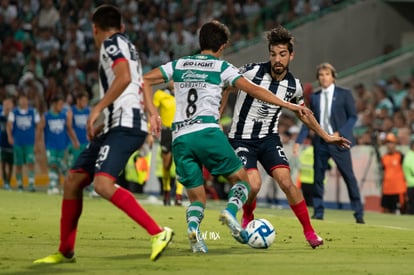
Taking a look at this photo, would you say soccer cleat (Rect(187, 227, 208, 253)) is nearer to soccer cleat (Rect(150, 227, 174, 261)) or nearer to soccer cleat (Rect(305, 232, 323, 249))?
soccer cleat (Rect(150, 227, 174, 261))

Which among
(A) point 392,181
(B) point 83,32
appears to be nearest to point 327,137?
(A) point 392,181

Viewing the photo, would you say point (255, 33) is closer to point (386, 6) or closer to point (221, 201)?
point (386, 6)

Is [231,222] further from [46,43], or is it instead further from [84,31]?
[84,31]

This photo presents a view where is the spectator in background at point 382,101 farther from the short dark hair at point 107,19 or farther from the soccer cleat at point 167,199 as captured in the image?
the short dark hair at point 107,19

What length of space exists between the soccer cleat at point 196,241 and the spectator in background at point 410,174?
11.6 meters

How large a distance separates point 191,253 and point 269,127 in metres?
2.11

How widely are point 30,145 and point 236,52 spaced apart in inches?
303

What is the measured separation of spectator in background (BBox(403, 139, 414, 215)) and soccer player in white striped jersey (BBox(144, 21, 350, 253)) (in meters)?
11.6

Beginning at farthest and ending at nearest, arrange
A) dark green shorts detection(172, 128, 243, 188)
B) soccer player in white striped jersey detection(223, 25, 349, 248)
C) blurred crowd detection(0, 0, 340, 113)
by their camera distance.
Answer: blurred crowd detection(0, 0, 340, 113), soccer player in white striped jersey detection(223, 25, 349, 248), dark green shorts detection(172, 128, 243, 188)

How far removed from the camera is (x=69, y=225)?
11.0 m

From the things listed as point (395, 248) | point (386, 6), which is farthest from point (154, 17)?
point (395, 248)

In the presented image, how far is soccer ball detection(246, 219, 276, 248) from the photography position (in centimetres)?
1253

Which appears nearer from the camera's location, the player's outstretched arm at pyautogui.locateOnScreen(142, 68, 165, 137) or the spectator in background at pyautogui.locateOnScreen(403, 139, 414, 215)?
the player's outstretched arm at pyautogui.locateOnScreen(142, 68, 165, 137)

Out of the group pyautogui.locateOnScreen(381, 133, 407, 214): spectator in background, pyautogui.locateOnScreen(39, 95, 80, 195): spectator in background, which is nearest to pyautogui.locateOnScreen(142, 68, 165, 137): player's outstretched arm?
pyautogui.locateOnScreen(381, 133, 407, 214): spectator in background
